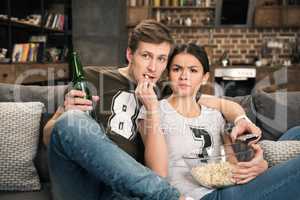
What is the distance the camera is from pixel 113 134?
65.2 inches

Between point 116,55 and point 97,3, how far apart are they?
0.77 m

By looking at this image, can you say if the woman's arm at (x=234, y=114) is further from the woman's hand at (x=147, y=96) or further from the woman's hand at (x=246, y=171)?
the woman's hand at (x=147, y=96)

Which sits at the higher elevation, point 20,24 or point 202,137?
point 20,24

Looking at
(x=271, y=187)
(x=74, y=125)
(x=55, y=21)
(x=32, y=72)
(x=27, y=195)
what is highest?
(x=55, y=21)

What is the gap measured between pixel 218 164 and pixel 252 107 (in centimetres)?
60

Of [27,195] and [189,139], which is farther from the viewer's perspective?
[27,195]

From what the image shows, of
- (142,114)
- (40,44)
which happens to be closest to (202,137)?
(142,114)

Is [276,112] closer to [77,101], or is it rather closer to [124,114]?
[124,114]

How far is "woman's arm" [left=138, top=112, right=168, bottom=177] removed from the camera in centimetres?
153

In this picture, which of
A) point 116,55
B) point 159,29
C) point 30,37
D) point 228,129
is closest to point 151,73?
point 159,29

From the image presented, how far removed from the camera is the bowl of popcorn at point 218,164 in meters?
1.45

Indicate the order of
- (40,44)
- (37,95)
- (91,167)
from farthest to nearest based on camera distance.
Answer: (40,44) < (37,95) < (91,167)

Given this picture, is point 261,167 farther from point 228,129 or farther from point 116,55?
point 116,55

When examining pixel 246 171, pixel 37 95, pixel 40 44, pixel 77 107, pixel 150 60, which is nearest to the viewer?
pixel 246 171
